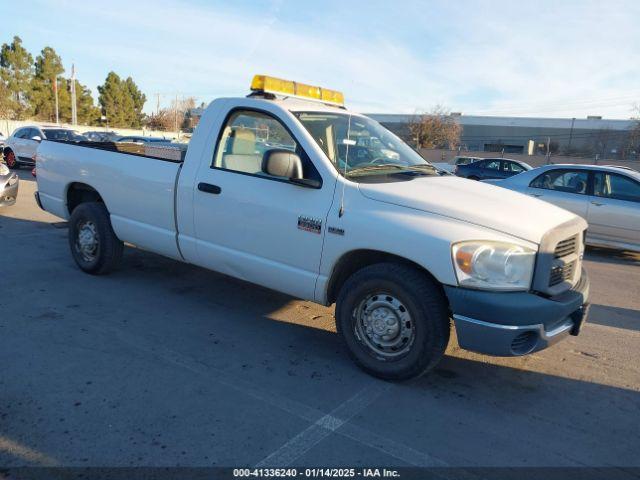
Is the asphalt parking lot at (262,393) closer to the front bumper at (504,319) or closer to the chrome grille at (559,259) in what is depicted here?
the front bumper at (504,319)

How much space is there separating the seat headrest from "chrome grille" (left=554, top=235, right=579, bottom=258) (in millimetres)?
2582

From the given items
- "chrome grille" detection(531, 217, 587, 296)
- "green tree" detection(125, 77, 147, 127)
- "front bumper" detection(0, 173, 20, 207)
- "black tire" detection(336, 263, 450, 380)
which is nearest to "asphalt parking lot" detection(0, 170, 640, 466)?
"black tire" detection(336, 263, 450, 380)

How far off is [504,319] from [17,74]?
200 ft

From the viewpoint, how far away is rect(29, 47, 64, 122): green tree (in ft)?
179

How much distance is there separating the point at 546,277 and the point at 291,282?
75.0 inches

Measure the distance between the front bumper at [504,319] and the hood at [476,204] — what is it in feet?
1.40

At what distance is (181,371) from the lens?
12.6 ft

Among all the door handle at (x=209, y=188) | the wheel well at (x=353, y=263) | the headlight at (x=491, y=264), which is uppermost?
the door handle at (x=209, y=188)

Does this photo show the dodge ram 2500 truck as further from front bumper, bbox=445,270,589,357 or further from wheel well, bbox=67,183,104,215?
wheel well, bbox=67,183,104,215

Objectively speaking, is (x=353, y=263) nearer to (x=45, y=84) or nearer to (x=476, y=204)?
(x=476, y=204)

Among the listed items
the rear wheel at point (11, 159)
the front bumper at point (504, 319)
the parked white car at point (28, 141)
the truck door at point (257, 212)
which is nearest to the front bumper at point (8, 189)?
the truck door at point (257, 212)

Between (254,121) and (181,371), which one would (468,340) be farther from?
(254,121)

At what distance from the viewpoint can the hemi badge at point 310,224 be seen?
157 inches

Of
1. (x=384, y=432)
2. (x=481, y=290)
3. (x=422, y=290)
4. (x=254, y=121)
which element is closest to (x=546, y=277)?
(x=481, y=290)
